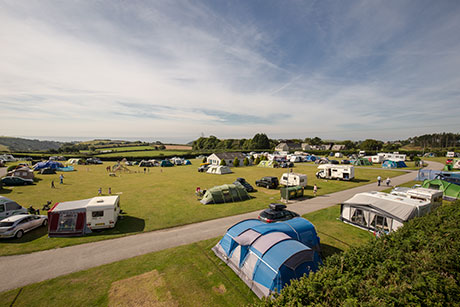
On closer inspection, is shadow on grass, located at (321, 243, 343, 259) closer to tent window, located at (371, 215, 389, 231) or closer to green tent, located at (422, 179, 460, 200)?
tent window, located at (371, 215, 389, 231)

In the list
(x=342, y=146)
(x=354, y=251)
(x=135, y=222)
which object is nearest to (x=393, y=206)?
(x=354, y=251)

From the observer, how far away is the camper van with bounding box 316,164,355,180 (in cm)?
3011

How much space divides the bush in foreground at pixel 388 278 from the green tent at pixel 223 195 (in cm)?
1415

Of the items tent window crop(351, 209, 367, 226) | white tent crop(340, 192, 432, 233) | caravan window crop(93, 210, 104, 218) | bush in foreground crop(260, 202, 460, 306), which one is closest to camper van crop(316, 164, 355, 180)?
white tent crop(340, 192, 432, 233)

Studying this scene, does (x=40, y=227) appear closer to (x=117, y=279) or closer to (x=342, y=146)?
(x=117, y=279)

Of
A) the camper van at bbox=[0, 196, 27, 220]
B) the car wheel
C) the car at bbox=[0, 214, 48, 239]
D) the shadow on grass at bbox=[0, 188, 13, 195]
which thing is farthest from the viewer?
the shadow on grass at bbox=[0, 188, 13, 195]

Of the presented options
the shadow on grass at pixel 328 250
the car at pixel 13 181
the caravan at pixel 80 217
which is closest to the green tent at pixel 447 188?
the shadow on grass at pixel 328 250

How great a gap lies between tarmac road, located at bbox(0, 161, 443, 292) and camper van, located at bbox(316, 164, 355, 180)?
21.9 metres

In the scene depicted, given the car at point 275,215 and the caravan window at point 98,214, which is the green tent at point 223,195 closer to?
the car at point 275,215

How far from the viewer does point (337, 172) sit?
102 feet

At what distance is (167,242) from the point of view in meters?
12.3

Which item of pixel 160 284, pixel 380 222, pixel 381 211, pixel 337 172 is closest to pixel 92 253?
pixel 160 284

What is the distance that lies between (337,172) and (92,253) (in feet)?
105

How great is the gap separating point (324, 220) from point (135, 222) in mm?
14711
